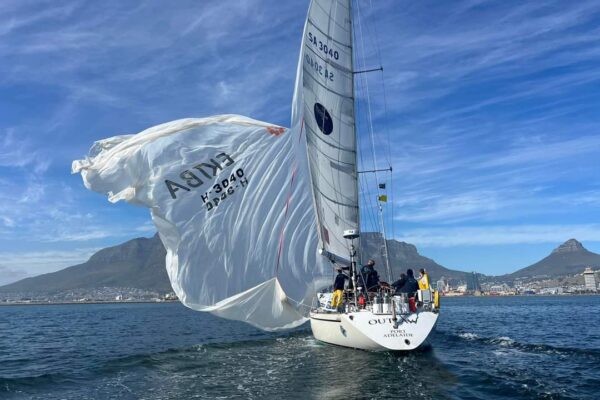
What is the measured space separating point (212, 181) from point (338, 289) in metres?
6.35

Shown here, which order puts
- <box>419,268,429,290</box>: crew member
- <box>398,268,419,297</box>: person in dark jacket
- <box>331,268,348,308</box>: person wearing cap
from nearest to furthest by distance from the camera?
<box>398,268,419,297</box>: person in dark jacket < <box>419,268,429,290</box>: crew member < <box>331,268,348,308</box>: person wearing cap

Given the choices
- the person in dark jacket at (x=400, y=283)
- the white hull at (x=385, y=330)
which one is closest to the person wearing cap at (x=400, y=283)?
the person in dark jacket at (x=400, y=283)

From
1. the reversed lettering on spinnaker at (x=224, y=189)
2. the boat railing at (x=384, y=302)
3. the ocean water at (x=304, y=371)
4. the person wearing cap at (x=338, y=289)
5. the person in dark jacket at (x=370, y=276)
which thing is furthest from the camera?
the person in dark jacket at (x=370, y=276)

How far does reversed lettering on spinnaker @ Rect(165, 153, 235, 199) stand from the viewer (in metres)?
16.1

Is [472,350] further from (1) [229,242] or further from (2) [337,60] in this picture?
(2) [337,60]

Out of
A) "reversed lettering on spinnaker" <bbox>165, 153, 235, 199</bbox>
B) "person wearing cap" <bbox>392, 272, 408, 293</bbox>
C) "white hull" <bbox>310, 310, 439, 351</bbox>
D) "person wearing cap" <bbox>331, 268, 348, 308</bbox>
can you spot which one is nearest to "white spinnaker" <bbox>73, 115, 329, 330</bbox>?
"reversed lettering on spinnaker" <bbox>165, 153, 235, 199</bbox>

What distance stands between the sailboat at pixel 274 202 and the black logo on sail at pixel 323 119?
4 centimetres

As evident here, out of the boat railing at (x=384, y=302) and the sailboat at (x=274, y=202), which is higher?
the sailboat at (x=274, y=202)

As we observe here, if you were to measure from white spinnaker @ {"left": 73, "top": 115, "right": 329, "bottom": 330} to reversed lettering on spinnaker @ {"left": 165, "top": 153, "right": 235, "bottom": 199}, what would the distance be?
34mm

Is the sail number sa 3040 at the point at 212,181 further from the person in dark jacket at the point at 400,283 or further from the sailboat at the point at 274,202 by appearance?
the person in dark jacket at the point at 400,283

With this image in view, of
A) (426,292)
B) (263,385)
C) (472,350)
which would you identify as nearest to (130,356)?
(263,385)

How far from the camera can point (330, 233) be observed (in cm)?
1998

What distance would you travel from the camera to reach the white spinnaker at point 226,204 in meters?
15.7

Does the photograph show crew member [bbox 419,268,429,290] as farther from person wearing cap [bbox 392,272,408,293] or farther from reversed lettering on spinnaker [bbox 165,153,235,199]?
reversed lettering on spinnaker [bbox 165,153,235,199]
